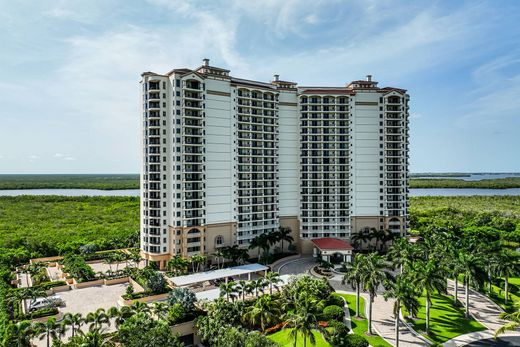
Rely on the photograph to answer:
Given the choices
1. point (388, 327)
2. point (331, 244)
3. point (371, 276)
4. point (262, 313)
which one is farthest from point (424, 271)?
point (331, 244)

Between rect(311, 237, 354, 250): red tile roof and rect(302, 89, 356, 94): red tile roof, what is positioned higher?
rect(302, 89, 356, 94): red tile roof

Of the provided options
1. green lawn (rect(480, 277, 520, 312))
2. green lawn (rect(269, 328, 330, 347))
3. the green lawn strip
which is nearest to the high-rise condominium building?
green lawn (rect(480, 277, 520, 312))

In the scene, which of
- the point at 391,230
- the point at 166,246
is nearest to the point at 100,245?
the point at 166,246

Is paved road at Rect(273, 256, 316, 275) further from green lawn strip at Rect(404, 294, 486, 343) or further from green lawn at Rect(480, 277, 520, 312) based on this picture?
green lawn at Rect(480, 277, 520, 312)

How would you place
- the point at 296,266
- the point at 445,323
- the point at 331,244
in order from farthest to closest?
the point at 331,244 < the point at 296,266 < the point at 445,323

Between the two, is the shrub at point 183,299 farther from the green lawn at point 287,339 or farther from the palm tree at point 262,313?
the green lawn at point 287,339

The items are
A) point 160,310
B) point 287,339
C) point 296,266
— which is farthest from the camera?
point 296,266

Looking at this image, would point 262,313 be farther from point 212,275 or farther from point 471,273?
point 471,273
